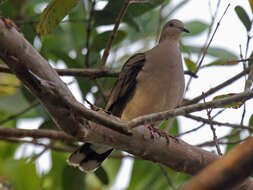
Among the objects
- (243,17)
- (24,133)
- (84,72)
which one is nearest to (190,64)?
(243,17)

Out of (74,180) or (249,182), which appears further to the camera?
(74,180)

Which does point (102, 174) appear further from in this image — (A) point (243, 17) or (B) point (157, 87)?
(A) point (243, 17)

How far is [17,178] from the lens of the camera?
2.86 metres

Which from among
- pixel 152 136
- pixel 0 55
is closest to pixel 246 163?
pixel 0 55

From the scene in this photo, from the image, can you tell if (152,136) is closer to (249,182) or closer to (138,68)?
(249,182)

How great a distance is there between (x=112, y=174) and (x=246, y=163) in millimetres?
3215

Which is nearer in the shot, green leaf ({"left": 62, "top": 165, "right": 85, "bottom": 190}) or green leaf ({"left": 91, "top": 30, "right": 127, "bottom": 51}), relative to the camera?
green leaf ({"left": 62, "top": 165, "right": 85, "bottom": 190})

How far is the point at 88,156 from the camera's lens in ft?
11.5

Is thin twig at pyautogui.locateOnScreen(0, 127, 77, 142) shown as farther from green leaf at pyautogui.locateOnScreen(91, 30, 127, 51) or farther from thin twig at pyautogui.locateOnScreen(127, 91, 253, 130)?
green leaf at pyautogui.locateOnScreen(91, 30, 127, 51)

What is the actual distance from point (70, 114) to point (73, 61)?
1.63 meters

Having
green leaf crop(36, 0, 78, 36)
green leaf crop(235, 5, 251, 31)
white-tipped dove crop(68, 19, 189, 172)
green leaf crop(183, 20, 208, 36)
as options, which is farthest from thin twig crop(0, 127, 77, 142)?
green leaf crop(183, 20, 208, 36)

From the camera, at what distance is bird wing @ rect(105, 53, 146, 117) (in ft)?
12.1

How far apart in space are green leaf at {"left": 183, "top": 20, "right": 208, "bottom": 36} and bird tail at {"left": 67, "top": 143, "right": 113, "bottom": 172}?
2085mm

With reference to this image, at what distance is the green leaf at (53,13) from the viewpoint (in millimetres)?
2783
